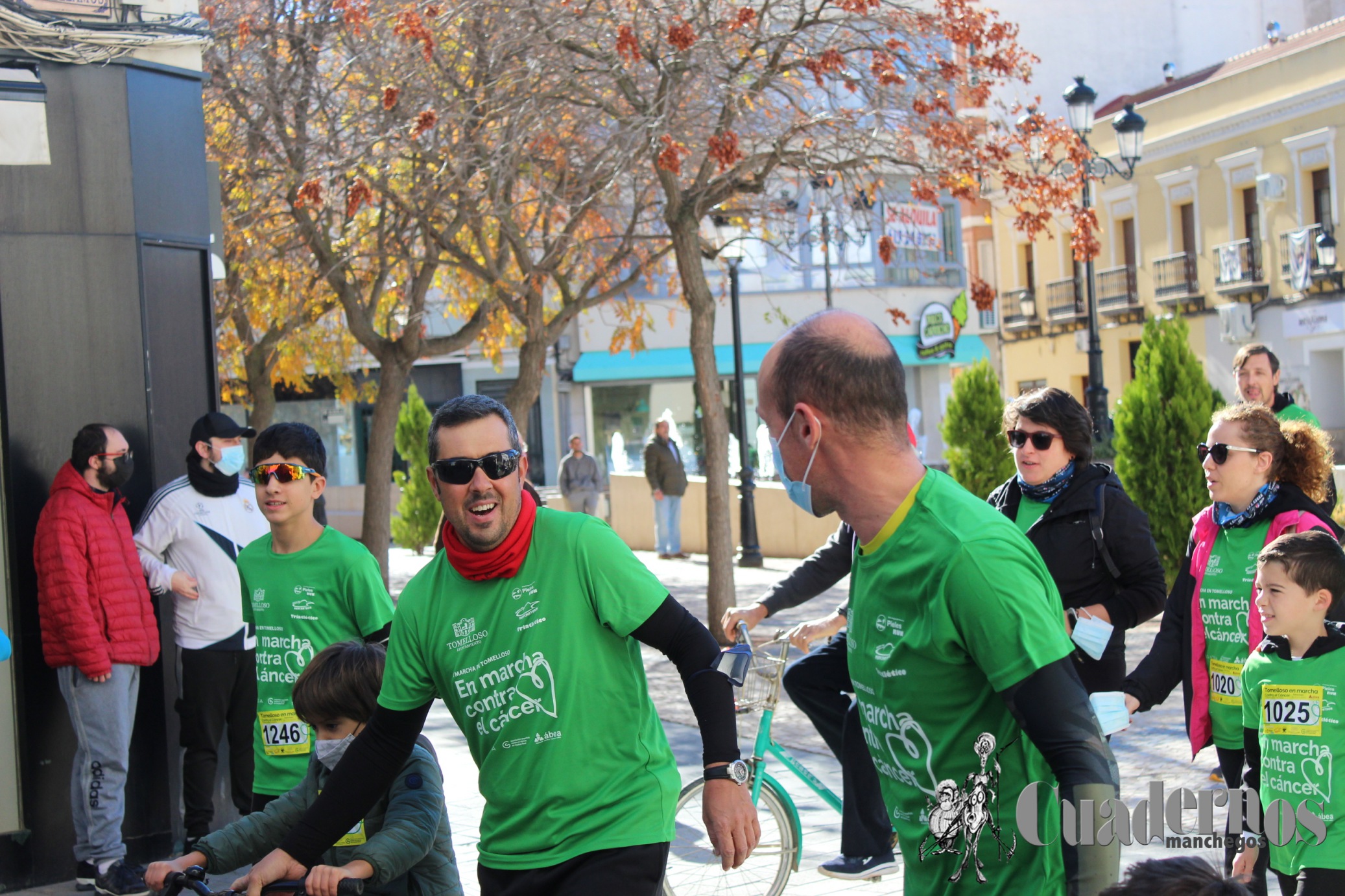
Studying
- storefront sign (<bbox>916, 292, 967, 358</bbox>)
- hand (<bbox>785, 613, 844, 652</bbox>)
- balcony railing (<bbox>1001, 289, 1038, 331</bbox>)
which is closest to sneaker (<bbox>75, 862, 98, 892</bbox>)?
hand (<bbox>785, 613, 844, 652</bbox>)

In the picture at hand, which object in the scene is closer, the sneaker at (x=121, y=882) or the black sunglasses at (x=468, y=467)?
the black sunglasses at (x=468, y=467)

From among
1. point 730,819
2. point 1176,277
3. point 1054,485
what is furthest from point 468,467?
point 1176,277

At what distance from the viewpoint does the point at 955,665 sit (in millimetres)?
2260

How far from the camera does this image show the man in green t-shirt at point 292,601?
4336mm

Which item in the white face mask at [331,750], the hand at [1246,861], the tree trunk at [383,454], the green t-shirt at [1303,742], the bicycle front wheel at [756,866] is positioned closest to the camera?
the white face mask at [331,750]

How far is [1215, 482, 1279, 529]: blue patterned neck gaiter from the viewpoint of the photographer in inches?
181

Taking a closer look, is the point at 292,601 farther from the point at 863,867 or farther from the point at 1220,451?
the point at 1220,451

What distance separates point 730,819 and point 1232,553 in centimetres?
243

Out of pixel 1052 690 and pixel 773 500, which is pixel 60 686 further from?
pixel 773 500

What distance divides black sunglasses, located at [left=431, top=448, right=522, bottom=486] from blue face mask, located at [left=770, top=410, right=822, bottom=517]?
0.91 metres

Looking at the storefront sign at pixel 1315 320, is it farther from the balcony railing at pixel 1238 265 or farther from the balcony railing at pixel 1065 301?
the balcony railing at pixel 1065 301

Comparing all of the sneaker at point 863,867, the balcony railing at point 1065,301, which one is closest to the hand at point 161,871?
the sneaker at point 863,867

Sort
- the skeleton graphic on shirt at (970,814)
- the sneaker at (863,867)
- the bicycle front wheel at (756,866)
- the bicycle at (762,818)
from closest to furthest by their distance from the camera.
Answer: the skeleton graphic on shirt at (970,814) → the sneaker at (863,867) → the bicycle at (762,818) → the bicycle front wheel at (756,866)

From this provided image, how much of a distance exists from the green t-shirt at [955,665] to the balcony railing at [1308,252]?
110 ft
